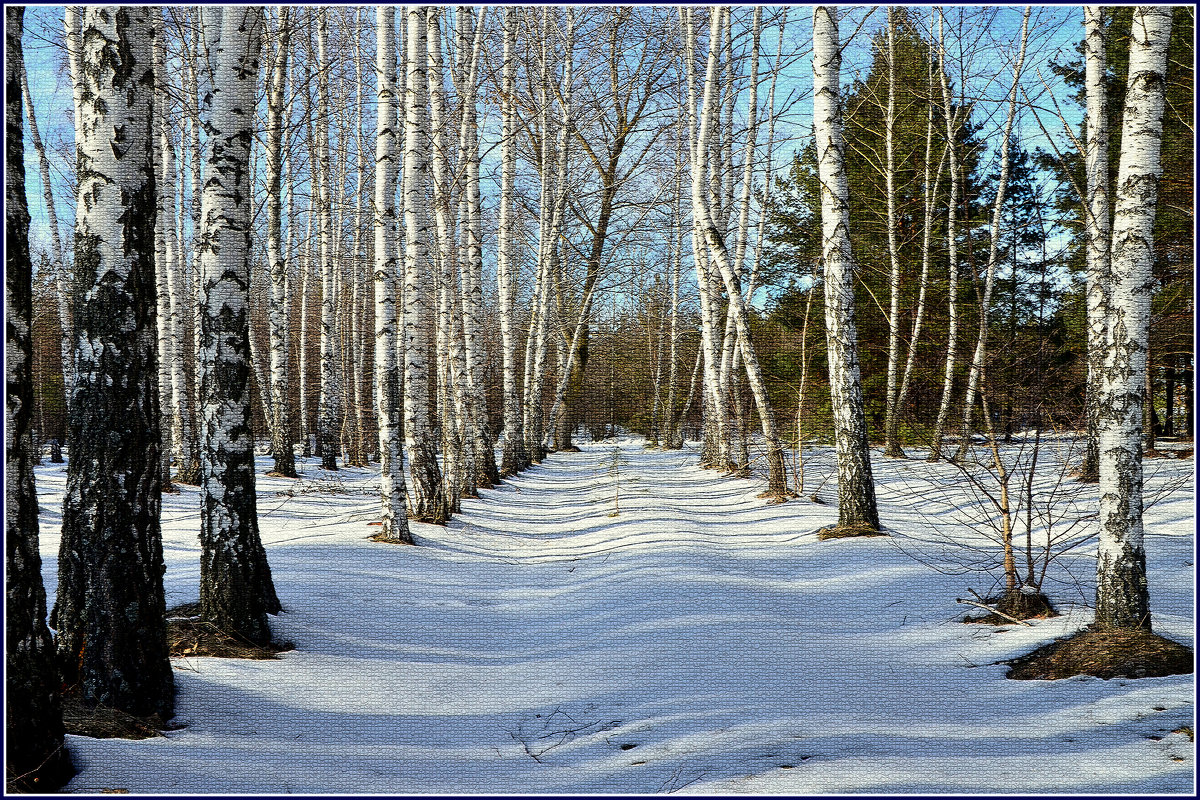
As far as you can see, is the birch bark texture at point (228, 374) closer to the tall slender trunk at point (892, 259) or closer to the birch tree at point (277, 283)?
the birch tree at point (277, 283)

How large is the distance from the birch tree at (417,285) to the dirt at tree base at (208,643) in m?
3.89

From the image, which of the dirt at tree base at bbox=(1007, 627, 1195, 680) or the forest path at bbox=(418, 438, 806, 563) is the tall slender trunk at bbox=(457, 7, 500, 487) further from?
the dirt at tree base at bbox=(1007, 627, 1195, 680)

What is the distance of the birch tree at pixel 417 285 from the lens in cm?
807

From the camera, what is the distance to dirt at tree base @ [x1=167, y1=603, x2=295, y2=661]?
4.29m

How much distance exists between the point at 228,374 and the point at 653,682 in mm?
3156

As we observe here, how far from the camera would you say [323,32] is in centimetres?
1523

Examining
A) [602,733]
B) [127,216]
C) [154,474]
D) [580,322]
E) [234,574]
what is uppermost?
[580,322]

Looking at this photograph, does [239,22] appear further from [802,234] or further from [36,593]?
[802,234]

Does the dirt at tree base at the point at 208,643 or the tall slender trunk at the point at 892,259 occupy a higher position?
the tall slender trunk at the point at 892,259

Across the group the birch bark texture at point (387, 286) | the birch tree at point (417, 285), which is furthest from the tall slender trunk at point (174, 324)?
the birch bark texture at point (387, 286)

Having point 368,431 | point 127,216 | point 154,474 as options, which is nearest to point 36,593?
point 154,474

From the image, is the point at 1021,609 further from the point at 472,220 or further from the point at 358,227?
the point at 358,227

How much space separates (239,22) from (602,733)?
15.9 ft

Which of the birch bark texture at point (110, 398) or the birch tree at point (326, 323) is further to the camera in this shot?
the birch tree at point (326, 323)
